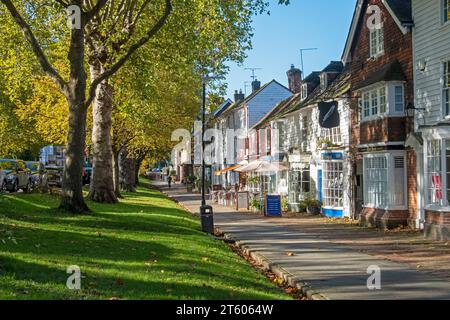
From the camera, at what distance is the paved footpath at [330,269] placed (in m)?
10.2

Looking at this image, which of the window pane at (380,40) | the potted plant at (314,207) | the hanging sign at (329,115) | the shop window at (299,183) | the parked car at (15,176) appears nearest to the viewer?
the window pane at (380,40)

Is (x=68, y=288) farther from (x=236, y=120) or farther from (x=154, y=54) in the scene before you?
(x=236, y=120)

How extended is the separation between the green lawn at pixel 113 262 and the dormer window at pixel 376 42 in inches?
459

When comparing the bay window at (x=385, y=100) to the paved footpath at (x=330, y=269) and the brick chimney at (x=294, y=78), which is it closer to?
the paved footpath at (x=330, y=269)

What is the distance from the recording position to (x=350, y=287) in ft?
35.1

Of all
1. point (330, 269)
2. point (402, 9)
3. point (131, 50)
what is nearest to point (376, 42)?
point (402, 9)

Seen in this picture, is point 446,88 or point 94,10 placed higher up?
point 94,10

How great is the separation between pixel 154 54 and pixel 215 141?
159 ft

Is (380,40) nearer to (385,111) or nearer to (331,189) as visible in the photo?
(385,111)

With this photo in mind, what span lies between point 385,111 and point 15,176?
2026cm

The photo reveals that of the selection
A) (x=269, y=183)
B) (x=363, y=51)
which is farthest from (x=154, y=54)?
(x=269, y=183)

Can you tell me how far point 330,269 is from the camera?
12.9 meters

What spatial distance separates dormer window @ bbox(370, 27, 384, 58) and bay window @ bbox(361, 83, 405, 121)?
5.42 ft

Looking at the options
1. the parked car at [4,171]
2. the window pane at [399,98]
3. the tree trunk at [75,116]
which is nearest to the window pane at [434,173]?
the window pane at [399,98]
